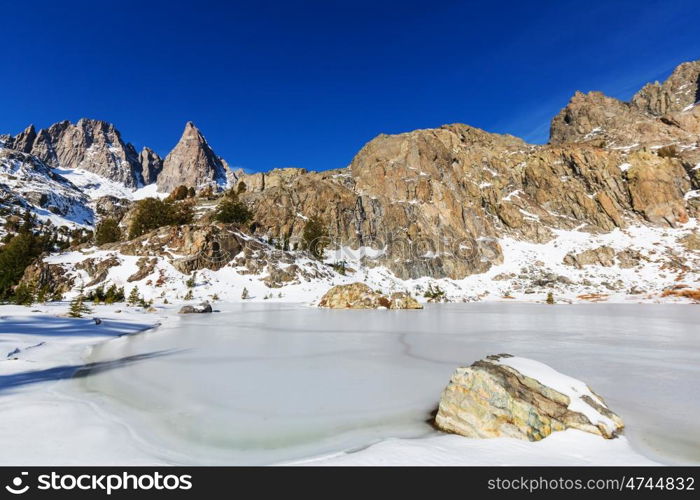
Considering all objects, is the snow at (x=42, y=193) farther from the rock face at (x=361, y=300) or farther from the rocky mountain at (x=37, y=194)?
the rock face at (x=361, y=300)

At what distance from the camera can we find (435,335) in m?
13.4

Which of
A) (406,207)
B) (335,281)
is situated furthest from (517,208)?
(335,281)

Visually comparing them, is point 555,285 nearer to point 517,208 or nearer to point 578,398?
point 517,208

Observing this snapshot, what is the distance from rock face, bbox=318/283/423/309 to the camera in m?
31.6

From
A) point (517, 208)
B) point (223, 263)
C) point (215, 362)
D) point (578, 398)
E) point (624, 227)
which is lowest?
point (215, 362)

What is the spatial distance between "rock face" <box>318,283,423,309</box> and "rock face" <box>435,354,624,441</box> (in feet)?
88.4

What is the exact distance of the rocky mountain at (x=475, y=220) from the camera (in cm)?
4853

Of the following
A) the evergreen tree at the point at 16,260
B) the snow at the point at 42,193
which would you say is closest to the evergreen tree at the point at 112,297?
the evergreen tree at the point at 16,260

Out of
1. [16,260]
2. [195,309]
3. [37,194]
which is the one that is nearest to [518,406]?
[195,309]

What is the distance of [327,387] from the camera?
20.1 feet

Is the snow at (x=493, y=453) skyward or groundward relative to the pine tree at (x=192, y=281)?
groundward

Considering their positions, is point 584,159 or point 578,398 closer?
point 578,398

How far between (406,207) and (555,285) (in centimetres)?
3489

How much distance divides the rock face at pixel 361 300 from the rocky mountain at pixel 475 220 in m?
13.3
